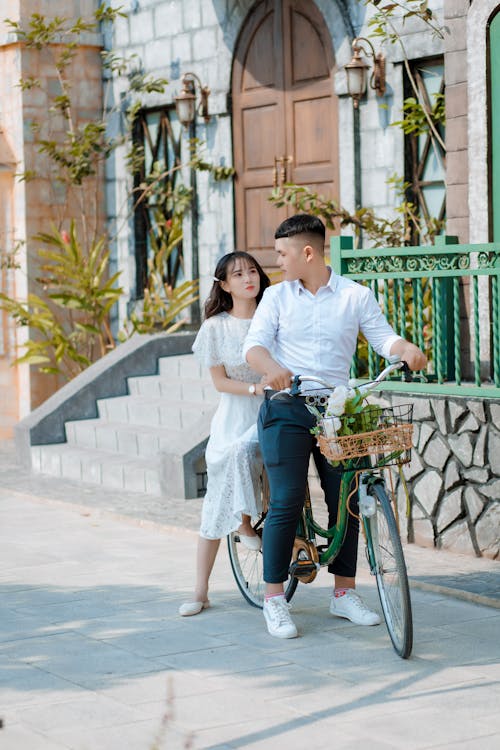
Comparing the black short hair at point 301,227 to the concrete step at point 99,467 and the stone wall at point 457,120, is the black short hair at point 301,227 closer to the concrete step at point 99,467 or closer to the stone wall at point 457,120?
the stone wall at point 457,120

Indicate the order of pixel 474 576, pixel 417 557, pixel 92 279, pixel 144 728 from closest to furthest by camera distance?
pixel 144 728 → pixel 474 576 → pixel 417 557 → pixel 92 279

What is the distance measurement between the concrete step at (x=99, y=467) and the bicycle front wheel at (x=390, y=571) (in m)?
4.40

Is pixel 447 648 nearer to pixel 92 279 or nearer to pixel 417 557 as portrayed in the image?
pixel 417 557

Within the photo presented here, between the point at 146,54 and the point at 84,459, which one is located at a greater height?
the point at 146,54

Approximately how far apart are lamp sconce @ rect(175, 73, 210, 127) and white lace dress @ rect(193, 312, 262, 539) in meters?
7.09

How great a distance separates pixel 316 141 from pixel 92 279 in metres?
2.79

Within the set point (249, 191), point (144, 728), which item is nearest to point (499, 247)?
point (144, 728)

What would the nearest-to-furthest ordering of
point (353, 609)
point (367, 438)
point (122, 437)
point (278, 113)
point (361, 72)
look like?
1. point (367, 438)
2. point (353, 609)
3. point (122, 437)
4. point (361, 72)
5. point (278, 113)

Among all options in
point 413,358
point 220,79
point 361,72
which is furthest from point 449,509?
point 220,79

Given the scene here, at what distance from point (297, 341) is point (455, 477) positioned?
221 centimetres

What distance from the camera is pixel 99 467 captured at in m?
10.7

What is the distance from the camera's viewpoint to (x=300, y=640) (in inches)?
231

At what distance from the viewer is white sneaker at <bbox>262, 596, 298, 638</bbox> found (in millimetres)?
5898

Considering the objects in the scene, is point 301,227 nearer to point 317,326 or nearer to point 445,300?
point 317,326
